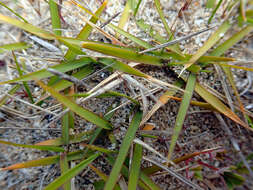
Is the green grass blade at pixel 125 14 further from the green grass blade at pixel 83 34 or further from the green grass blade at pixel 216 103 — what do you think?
the green grass blade at pixel 216 103

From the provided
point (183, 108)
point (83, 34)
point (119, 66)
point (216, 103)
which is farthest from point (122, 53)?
point (216, 103)

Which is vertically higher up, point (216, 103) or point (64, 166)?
point (216, 103)

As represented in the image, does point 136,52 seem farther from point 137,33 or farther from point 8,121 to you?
point 8,121

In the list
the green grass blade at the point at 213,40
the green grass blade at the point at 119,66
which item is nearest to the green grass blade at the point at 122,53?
the green grass blade at the point at 119,66

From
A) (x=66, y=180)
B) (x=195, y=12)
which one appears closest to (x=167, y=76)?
(x=195, y=12)

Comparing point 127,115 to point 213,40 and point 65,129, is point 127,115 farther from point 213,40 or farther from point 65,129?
point 213,40

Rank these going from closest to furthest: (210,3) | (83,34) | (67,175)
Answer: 1. (67,175)
2. (83,34)
3. (210,3)

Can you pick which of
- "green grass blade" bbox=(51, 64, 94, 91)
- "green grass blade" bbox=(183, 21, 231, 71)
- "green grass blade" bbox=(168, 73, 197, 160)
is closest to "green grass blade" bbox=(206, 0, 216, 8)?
"green grass blade" bbox=(183, 21, 231, 71)
